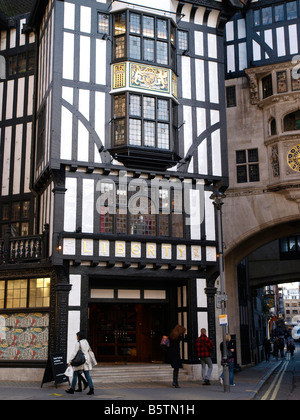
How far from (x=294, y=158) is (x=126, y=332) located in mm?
11227

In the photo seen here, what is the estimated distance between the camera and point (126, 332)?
23000 millimetres

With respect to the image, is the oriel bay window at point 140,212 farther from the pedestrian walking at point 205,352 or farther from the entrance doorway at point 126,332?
the pedestrian walking at point 205,352

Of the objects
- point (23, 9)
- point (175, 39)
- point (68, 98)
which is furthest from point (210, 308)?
point (23, 9)

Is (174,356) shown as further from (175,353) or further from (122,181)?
(122,181)

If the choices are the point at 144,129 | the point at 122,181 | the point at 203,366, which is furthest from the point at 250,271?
the point at 144,129

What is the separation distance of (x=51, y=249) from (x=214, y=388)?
7729 millimetres

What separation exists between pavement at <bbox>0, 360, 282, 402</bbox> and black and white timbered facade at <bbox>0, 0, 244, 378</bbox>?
2.06m

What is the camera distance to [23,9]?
28172 millimetres

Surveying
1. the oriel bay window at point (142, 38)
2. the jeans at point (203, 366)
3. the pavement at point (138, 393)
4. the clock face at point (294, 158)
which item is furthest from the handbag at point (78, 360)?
the clock face at point (294, 158)

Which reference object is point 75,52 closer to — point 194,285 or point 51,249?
point 51,249

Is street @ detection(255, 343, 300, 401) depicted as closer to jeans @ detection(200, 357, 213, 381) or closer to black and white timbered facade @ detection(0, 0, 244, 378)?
jeans @ detection(200, 357, 213, 381)

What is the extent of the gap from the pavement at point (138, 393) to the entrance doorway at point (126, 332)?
408 centimetres

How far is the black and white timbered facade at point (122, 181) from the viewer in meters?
19.3

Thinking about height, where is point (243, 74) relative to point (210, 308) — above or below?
above
